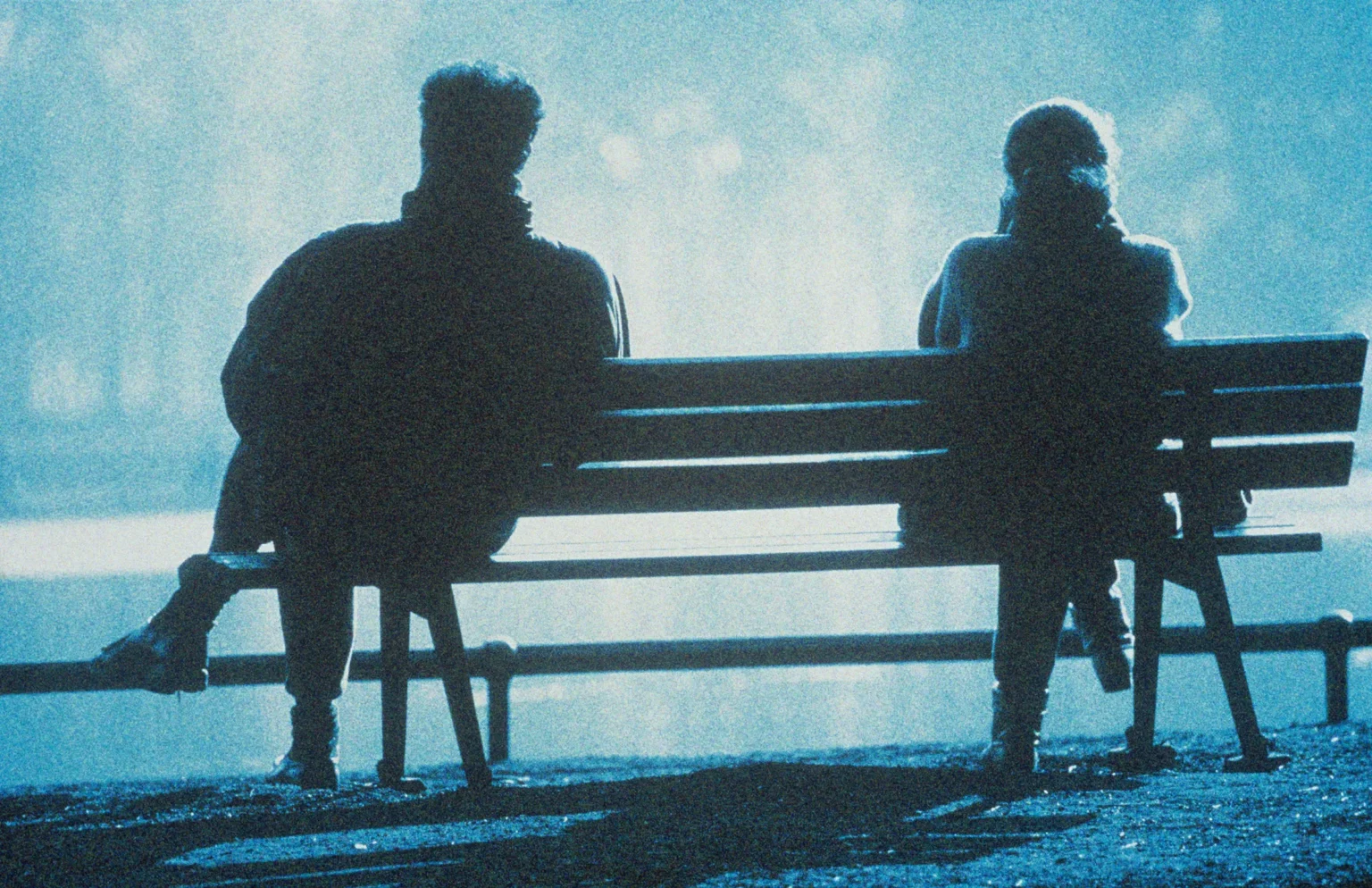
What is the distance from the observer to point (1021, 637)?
329 cm

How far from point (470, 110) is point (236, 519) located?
94cm

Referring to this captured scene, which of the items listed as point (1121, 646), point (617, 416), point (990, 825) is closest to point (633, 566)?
point (617, 416)

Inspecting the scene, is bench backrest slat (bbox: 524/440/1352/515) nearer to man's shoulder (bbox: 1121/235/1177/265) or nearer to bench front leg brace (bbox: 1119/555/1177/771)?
bench front leg brace (bbox: 1119/555/1177/771)

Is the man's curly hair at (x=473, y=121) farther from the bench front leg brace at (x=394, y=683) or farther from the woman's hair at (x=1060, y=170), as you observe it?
the woman's hair at (x=1060, y=170)

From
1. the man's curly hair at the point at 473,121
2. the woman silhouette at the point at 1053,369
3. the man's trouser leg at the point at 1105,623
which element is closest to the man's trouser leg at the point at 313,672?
the man's curly hair at the point at 473,121

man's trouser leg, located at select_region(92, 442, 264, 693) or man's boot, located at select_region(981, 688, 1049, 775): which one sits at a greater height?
man's trouser leg, located at select_region(92, 442, 264, 693)

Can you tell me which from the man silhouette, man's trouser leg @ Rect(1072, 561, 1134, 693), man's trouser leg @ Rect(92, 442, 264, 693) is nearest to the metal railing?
man's trouser leg @ Rect(1072, 561, 1134, 693)

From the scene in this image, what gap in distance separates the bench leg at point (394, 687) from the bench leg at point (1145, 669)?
58.3 inches

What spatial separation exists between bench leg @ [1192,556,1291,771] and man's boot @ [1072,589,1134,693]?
206 millimetres

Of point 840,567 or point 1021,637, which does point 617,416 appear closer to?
point 840,567

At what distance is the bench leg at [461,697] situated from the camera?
3154 millimetres

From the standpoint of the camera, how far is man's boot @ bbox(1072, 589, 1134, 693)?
11.4ft

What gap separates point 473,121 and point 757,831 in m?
1.48

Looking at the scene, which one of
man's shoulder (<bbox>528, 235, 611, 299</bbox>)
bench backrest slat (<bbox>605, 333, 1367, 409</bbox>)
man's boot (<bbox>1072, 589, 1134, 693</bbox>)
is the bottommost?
man's boot (<bbox>1072, 589, 1134, 693</bbox>)
